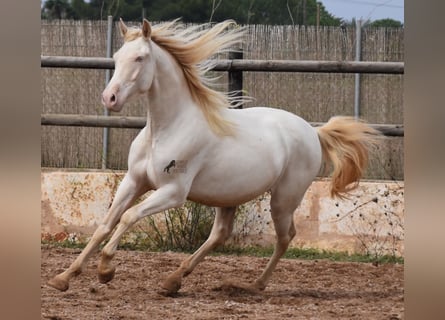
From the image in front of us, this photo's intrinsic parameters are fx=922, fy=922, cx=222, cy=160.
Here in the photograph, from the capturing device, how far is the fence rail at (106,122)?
236 inches

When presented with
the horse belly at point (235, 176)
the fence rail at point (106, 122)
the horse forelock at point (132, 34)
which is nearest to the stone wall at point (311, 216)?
the fence rail at point (106, 122)

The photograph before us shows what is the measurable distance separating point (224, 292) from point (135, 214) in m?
0.86

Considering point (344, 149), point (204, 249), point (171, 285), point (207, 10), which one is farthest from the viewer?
point (207, 10)

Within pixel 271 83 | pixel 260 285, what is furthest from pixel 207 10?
pixel 260 285

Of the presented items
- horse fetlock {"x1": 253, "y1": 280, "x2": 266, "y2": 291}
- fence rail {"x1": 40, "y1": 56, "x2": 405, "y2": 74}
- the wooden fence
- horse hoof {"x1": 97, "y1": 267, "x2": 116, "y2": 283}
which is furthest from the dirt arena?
fence rail {"x1": 40, "y1": 56, "x2": 405, "y2": 74}

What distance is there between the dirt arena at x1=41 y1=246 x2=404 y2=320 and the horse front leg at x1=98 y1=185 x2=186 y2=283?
0.63ft

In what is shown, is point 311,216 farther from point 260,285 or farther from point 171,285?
point 171,285

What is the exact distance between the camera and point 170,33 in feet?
15.6

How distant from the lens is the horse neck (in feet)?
15.2

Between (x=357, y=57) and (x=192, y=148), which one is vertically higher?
(x=357, y=57)

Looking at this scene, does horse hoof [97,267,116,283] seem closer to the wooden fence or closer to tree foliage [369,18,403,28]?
the wooden fence

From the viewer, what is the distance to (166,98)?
15.3ft
